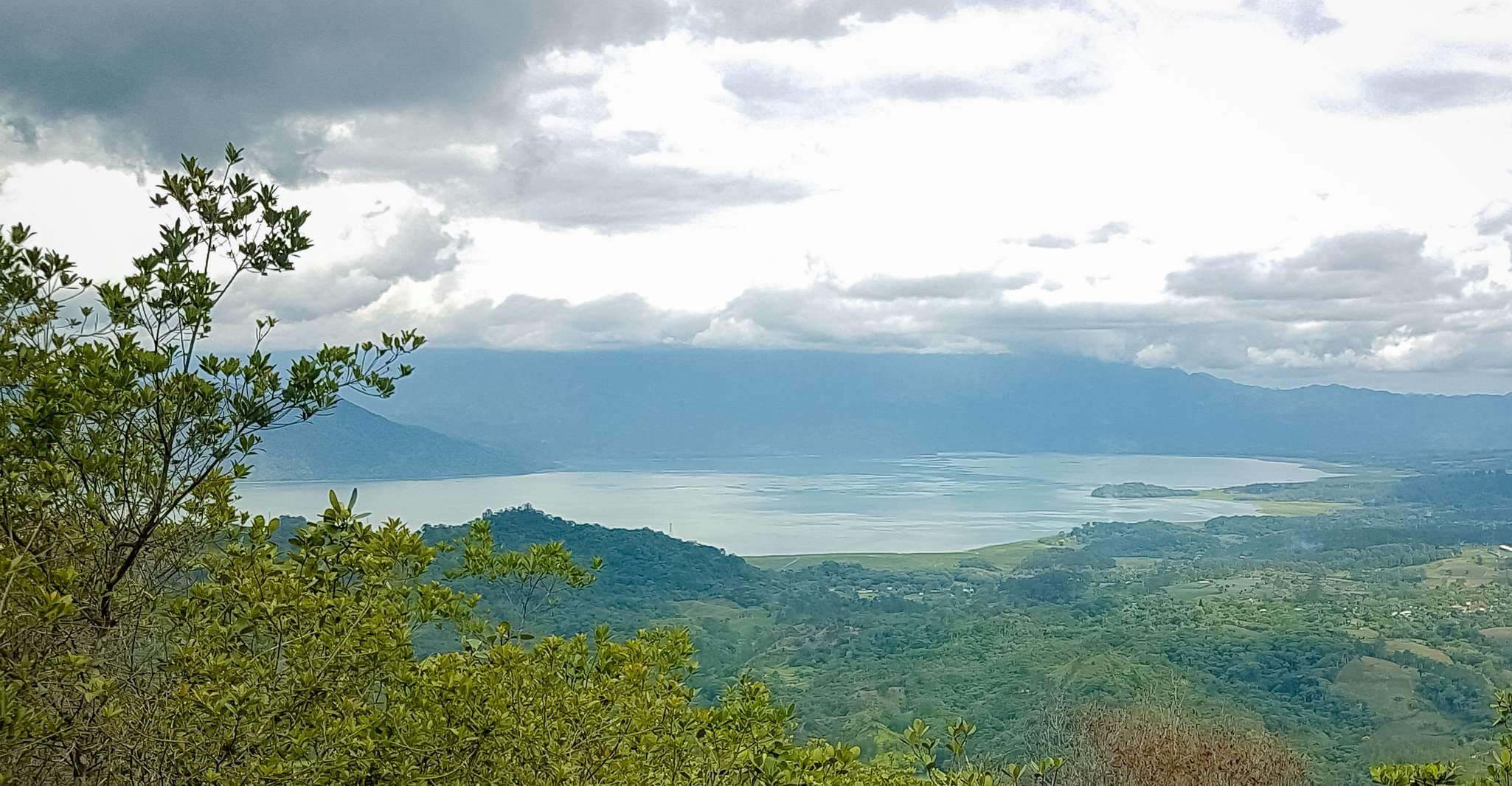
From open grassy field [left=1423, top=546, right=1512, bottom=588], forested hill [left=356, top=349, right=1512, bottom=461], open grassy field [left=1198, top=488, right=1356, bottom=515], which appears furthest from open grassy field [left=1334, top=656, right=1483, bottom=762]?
forested hill [left=356, top=349, right=1512, bottom=461]

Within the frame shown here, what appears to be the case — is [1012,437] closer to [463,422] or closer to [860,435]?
[860,435]

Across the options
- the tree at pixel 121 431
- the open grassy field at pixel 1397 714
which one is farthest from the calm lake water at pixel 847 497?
the open grassy field at pixel 1397 714

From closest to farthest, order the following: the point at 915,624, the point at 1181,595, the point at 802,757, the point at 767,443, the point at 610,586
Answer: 1. the point at 802,757
2. the point at 610,586
3. the point at 915,624
4. the point at 1181,595
5. the point at 767,443

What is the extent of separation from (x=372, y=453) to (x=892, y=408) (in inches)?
3231

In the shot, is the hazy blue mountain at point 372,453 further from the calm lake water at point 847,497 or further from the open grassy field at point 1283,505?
the open grassy field at point 1283,505

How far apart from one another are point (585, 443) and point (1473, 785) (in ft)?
261

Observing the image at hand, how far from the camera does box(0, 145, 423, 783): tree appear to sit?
7.73 feet

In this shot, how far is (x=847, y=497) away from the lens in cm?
7188

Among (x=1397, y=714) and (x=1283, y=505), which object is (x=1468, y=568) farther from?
(x=1283, y=505)

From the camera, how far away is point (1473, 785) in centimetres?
370

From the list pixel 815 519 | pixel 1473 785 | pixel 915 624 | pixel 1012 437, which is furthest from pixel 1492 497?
pixel 1012 437

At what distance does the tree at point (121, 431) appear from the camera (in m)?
2.36

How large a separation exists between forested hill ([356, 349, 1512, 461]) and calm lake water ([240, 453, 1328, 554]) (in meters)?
6.42

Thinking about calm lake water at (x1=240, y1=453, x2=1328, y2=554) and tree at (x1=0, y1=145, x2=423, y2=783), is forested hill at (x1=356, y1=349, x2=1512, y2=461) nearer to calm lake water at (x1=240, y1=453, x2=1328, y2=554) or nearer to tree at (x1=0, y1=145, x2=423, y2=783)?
calm lake water at (x1=240, y1=453, x2=1328, y2=554)
